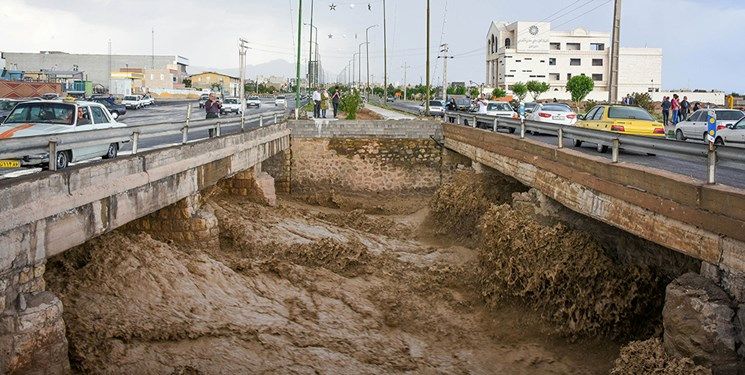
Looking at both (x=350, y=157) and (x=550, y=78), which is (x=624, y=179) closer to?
(x=350, y=157)

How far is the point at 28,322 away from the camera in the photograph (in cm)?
787

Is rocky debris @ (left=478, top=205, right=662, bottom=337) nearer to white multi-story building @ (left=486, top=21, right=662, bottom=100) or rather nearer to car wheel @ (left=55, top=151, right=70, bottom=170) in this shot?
car wheel @ (left=55, top=151, right=70, bottom=170)

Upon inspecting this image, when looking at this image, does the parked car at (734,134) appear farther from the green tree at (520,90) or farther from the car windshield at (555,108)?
the green tree at (520,90)

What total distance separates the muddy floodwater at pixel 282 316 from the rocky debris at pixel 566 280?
263 mm

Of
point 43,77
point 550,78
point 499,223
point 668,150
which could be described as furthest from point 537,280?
point 550,78

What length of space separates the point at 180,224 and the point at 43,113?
3848mm

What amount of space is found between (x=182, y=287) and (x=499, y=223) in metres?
6.94

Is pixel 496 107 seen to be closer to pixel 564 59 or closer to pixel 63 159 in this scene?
pixel 63 159

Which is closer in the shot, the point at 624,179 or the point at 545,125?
the point at 624,179

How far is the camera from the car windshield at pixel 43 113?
1561cm

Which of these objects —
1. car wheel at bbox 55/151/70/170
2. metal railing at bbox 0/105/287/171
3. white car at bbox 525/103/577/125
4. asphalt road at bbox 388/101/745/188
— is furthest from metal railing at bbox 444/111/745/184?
white car at bbox 525/103/577/125

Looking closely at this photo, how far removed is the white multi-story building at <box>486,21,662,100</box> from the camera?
102562 mm

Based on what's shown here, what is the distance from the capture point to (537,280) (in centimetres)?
1352

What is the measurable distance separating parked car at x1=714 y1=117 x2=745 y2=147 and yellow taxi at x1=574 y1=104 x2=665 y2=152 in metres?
3.06
